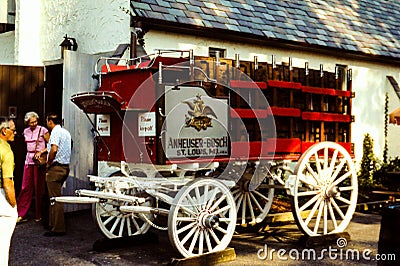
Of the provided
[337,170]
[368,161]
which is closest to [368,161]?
[368,161]

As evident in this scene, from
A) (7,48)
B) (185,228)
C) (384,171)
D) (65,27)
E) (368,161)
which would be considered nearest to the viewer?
(185,228)

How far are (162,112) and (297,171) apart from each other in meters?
2.14

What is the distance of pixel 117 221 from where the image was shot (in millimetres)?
8227

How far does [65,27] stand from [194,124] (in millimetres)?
5863

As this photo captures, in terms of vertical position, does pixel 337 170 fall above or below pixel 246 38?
below

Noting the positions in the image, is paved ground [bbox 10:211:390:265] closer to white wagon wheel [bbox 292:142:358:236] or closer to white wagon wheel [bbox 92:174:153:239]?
white wagon wheel [bbox 92:174:153:239]

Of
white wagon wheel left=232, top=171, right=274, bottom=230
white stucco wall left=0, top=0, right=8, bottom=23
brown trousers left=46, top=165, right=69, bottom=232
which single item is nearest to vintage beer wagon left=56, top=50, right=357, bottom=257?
white wagon wheel left=232, top=171, right=274, bottom=230

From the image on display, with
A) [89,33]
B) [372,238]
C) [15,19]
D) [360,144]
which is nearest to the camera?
[372,238]

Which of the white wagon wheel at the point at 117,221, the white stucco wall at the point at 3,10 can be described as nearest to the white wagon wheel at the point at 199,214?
the white wagon wheel at the point at 117,221

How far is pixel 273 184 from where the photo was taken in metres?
9.11

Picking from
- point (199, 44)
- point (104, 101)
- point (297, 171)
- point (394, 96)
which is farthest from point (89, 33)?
point (394, 96)

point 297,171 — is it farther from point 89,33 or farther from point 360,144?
point 360,144

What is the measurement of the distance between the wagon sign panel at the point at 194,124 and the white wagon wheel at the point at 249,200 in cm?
152

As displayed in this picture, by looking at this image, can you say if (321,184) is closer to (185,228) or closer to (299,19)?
(185,228)
